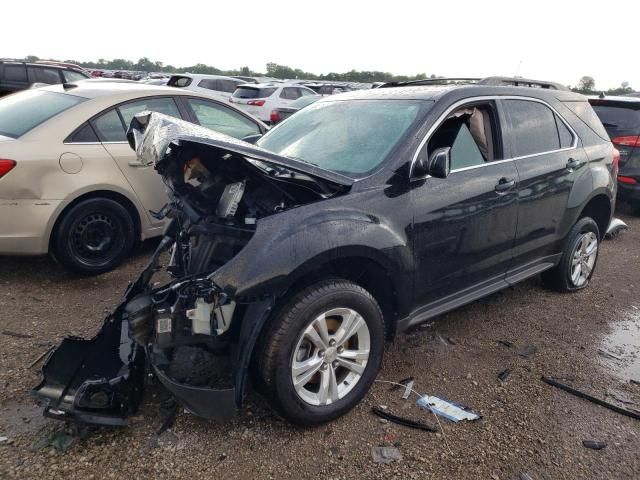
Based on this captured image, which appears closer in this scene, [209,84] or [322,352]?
[322,352]

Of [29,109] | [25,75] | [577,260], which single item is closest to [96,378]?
[29,109]

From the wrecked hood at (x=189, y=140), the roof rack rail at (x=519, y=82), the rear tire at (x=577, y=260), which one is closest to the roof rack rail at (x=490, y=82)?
the roof rack rail at (x=519, y=82)

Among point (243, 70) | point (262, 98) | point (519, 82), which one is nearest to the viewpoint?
point (519, 82)

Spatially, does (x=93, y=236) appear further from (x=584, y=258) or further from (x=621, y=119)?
(x=621, y=119)

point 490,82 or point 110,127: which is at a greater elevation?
point 490,82

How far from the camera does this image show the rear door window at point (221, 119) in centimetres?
539

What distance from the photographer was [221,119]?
5578 mm

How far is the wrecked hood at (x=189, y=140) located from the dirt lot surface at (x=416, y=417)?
4.51 ft

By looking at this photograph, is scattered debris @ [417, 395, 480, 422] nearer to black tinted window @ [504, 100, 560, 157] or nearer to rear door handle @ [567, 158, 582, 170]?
black tinted window @ [504, 100, 560, 157]

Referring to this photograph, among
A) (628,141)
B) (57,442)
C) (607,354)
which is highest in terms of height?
(628,141)

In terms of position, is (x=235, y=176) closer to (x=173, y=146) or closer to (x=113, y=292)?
(x=173, y=146)

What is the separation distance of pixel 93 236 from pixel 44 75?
9.77m

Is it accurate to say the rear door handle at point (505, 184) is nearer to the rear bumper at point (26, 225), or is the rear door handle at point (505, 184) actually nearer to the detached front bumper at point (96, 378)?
the detached front bumper at point (96, 378)

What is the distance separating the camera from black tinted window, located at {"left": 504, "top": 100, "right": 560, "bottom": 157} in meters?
3.78
